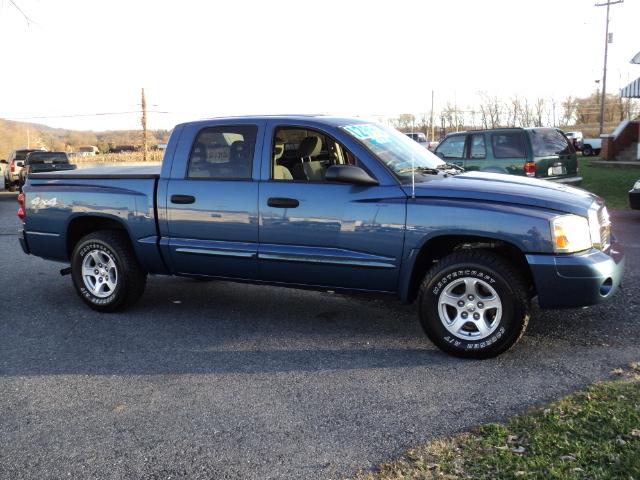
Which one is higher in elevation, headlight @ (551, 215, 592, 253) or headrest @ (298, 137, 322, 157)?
headrest @ (298, 137, 322, 157)

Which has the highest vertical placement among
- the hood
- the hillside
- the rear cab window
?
the hillside

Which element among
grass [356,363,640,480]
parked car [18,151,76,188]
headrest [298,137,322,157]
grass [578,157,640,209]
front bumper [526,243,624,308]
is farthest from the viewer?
parked car [18,151,76,188]

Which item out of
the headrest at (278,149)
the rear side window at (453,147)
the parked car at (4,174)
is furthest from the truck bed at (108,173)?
the parked car at (4,174)

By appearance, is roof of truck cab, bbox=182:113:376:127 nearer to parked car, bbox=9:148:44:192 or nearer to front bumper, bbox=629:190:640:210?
front bumper, bbox=629:190:640:210

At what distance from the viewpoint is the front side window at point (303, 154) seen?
5.33m

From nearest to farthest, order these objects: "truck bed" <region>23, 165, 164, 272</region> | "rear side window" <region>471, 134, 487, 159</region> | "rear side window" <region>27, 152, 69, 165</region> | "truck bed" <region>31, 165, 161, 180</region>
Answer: "truck bed" <region>23, 165, 164, 272</region>
"truck bed" <region>31, 165, 161, 180</region>
"rear side window" <region>471, 134, 487, 159</region>
"rear side window" <region>27, 152, 69, 165</region>

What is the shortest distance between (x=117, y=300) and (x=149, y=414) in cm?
238

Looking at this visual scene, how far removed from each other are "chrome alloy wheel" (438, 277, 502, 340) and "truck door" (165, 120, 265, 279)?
1676 millimetres

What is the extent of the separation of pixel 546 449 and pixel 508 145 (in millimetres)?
9565

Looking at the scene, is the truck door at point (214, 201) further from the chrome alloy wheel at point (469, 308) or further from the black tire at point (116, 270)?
the chrome alloy wheel at point (469, 308)

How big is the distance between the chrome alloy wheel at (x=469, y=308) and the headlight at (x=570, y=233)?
59 cm

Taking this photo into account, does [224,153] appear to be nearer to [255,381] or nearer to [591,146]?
[255,381]

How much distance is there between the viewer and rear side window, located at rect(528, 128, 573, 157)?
1173 cm

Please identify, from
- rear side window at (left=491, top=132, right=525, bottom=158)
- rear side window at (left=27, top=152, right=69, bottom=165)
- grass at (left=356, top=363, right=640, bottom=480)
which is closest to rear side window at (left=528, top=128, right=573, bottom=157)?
rear side window at (left=491, top=132, right=525, bottom=158)
